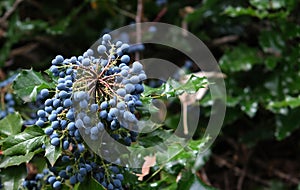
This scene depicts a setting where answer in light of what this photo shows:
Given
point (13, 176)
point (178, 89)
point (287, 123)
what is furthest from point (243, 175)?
point (13, 176)

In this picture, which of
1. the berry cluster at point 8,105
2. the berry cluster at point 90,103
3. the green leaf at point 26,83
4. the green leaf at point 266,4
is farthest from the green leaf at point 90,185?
the green leaf at point 266,4

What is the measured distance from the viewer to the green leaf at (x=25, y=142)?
99 centimetres

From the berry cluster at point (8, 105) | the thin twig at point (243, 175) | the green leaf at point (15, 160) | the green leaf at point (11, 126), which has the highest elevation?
the berry cluster at point (8, 105)

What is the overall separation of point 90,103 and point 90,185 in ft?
0.61

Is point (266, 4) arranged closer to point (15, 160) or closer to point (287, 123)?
point (287, 123)

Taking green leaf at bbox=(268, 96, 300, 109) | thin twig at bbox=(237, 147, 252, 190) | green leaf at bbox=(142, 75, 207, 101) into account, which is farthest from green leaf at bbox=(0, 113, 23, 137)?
thin twig at bbox=(237, 147, 252, 190)

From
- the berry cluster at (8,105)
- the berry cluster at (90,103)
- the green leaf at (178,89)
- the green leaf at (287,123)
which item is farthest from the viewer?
the green leaf at (287,123)

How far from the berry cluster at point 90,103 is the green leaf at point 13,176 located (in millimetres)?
135

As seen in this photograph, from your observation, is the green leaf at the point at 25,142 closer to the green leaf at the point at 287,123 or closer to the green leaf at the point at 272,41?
the green leaf at the point at 287,123

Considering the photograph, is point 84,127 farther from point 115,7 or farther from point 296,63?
point 115,7

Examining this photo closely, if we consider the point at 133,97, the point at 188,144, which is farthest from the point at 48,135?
the point at 188,144

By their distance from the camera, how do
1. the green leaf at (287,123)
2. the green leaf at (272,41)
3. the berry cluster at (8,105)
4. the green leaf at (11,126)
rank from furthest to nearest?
the green leaf at (272,41) < the green leaf at (287,123) < the berry cluster at (8,105) < the green leaf at (11,126)

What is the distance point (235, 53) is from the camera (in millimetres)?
1806

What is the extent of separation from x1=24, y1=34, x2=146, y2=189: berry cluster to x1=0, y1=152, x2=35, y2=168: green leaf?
61 millimetres
